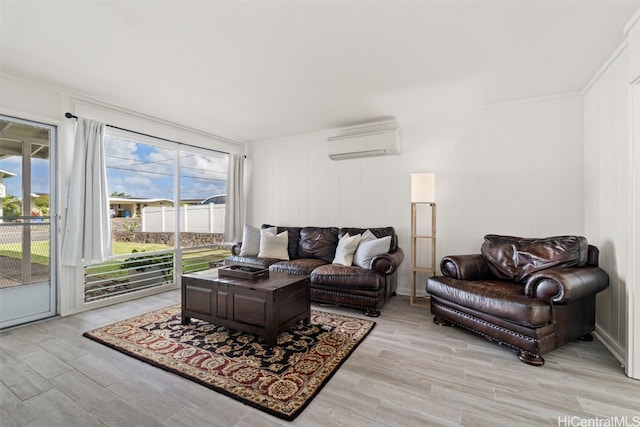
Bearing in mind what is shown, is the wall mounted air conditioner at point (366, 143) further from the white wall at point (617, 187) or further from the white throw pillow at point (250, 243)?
the white wall at point (617, 187)

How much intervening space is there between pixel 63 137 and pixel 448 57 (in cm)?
408

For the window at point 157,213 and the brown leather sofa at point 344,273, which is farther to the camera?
the window at point 157,213

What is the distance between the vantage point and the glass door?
289 cm

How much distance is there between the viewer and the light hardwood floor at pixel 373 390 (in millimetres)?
1630

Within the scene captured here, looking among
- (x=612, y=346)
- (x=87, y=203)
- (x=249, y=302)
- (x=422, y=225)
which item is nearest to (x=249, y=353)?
(x=249, y=302)

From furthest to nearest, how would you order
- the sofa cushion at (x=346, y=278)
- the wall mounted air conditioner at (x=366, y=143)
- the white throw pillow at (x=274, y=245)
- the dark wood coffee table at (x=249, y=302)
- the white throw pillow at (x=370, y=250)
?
the white throw pillow at (x=274, y=245), the wall mounted air conditioner at (x=366, y=143), the white throw pillow at (x=370, y=250), the sofa cushion at (x=346, y=278), the dark wood coffee table at (x=249, y=302)

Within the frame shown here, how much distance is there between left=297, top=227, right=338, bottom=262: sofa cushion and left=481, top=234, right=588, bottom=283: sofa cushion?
193 centimetres

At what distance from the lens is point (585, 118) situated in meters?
3.10

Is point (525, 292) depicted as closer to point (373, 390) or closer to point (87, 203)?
point (373, 390)

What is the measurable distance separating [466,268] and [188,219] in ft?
13.2

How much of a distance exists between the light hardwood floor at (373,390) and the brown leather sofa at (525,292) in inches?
6.9

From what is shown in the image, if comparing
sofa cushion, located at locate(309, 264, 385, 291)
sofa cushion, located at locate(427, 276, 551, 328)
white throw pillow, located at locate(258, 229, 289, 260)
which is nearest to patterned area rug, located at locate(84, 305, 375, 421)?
sofa cushion, located at locate(309, 264, 385, 291)

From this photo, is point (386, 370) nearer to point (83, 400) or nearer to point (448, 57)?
point (83, 400)

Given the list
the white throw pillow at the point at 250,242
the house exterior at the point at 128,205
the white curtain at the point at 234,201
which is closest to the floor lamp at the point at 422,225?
the white throw pillow at the point at 250,242
